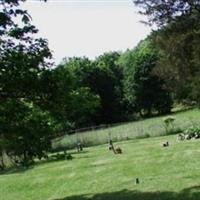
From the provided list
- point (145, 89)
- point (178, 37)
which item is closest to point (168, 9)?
point (178, 37)

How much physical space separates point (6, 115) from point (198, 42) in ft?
39.4

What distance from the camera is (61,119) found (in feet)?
64.2

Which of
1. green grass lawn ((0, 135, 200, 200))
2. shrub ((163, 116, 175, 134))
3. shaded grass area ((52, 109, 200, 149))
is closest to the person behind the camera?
green grass lawn ((0, 135, 200, 200))

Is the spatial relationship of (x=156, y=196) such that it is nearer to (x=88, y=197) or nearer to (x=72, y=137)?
(x=88, y=197)

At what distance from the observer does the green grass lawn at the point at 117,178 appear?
18547mm

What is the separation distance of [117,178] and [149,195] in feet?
15.7

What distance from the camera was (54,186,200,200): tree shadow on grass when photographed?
55.6 feet

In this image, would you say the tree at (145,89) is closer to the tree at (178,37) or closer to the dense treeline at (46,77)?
the dense treeline at (46,77)

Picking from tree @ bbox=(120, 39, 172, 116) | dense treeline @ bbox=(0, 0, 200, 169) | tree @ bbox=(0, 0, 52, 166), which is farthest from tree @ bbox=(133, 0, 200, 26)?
tree @ bbox=(120, 39, 172, 116)

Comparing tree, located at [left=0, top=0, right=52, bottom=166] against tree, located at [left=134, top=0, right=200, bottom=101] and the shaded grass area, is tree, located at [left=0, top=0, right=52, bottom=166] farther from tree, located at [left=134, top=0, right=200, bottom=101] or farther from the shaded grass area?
the shaded grass area

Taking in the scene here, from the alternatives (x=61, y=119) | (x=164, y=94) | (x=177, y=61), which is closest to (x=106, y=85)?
(x=164, y=94)

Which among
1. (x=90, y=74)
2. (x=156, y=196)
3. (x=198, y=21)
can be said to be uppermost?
(x=90, y=74)

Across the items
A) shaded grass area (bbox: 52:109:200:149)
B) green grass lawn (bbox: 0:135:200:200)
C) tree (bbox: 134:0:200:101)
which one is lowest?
green grass lawn (bbox: 0:135:200:200)

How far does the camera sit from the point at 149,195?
17734mm
